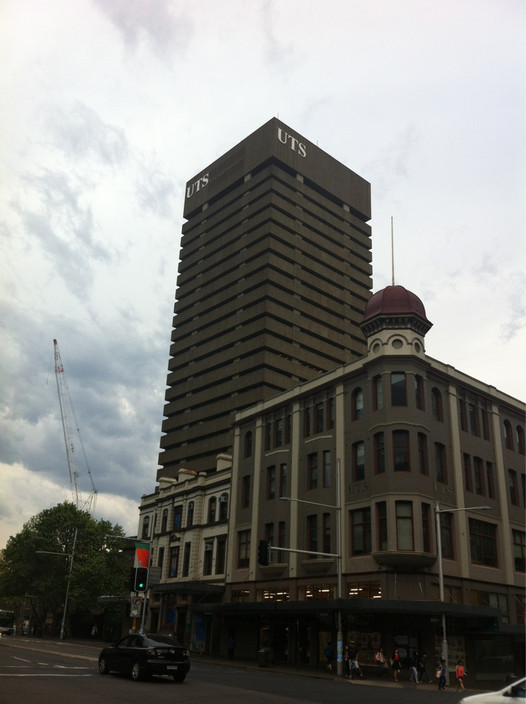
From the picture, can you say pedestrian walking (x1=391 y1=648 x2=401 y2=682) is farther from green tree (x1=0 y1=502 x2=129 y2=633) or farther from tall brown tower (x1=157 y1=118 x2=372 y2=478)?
tall brown tower (x1=157 y1=118 x2=372 y2=478)

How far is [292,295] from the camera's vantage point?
103 m

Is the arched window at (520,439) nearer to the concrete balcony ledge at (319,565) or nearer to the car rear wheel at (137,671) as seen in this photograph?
the concrete balcony ledge at (319,565)

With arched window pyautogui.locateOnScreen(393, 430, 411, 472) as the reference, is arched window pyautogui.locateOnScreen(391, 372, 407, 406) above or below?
above

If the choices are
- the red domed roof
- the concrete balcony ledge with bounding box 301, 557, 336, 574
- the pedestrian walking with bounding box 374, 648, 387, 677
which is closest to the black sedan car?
the pedestrian walking with bounding box 374, 648, 387, 677

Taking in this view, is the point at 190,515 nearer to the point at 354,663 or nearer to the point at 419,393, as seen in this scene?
the point at 419,393

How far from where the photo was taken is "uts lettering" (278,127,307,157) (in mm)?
111062

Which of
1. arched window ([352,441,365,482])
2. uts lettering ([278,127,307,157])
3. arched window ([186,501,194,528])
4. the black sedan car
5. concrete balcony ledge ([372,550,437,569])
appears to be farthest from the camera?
uts lettering ([278,127,307,157])

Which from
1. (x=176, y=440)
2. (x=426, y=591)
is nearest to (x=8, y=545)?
(x=176, y=440)

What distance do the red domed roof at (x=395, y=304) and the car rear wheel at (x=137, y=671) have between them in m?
26.5

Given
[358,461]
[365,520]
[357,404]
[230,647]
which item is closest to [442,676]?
[365,520]

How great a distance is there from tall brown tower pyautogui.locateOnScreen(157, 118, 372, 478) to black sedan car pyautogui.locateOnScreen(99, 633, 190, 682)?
68.6 metres

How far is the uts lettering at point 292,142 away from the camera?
111062mm

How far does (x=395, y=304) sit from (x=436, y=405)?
23.9 feet

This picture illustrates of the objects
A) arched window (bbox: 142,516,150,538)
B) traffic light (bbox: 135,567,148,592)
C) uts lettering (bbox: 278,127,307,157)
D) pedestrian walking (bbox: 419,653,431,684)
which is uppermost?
uts lettering (bbox: 278,127,307,157)
